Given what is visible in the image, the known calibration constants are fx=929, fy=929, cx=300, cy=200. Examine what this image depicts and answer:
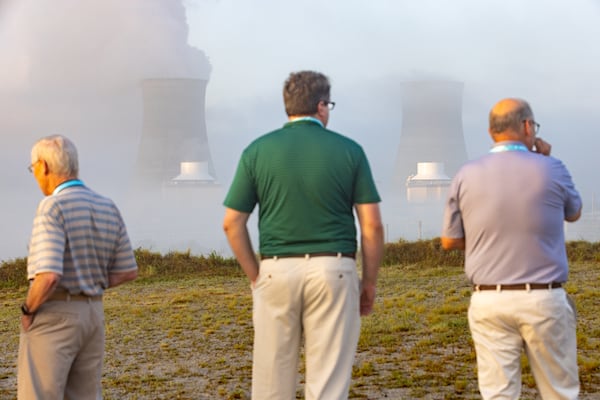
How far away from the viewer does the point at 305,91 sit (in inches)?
129

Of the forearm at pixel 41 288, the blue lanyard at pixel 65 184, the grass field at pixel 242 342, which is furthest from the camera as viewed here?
the grass field at pixel 242 342

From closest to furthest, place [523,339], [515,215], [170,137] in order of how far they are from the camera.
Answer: [515,215] < [523,339] < [170,137]

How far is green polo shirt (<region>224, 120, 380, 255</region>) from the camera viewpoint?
10.6ft

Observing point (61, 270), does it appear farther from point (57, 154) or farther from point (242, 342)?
point (242, 342)

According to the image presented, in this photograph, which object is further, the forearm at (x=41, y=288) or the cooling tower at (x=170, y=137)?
the cooling tower at (x=170, y=137)

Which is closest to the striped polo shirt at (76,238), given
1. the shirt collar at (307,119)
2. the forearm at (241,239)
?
the forearm at (241,239)

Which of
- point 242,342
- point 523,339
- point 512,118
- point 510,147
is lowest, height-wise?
point 242,342

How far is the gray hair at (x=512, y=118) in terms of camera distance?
130 inches

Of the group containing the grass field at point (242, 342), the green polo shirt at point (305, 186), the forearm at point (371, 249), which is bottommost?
the grass field at point (242, 342)

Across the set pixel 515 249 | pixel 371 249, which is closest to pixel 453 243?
pixel 515 249

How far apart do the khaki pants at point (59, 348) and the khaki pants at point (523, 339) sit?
1.39 metres

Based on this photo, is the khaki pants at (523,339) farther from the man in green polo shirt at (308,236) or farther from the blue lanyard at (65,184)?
the blue lanyard at (65,184)

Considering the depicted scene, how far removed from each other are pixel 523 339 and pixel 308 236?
878 millimetres

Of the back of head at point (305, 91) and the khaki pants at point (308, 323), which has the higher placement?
the back of head at point (305, 91)
